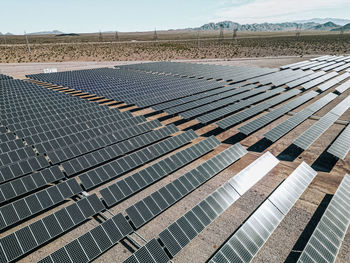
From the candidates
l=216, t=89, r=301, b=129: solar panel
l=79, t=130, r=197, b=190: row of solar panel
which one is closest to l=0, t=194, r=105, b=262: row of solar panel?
l=79, t=130, r=197, b=190: row of solar panel

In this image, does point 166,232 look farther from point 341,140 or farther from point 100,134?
point 341,140

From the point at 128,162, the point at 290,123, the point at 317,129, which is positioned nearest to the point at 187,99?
the point at 290,123

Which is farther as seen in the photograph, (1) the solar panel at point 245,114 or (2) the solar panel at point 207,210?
(1) the solar panel at point 245,114

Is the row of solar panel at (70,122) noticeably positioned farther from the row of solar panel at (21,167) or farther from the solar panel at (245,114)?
the solar panel at (245,114)

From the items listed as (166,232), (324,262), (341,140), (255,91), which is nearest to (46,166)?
(166,232)

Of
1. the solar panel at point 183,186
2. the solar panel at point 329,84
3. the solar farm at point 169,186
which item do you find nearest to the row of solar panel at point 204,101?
the solar farm at point 169,186

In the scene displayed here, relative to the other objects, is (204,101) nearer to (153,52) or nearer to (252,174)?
(252,174)

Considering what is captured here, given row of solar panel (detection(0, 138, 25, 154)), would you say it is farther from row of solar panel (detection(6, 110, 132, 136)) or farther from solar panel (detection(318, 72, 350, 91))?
solar panel (detection(318, 72, 350, 91))
